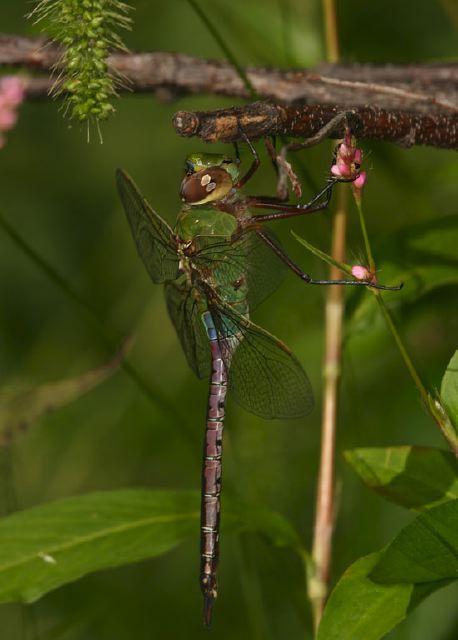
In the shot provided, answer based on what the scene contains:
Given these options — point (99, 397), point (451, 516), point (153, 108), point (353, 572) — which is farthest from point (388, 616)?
point (153, 108)

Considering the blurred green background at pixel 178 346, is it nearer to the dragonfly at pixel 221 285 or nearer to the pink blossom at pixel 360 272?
the dragonfly at pixel 221 285

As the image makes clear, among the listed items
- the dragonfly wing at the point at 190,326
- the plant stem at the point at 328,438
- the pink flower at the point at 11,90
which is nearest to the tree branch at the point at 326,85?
the pink flower at the point at 11,90

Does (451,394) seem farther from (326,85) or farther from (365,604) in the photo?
(326,85)

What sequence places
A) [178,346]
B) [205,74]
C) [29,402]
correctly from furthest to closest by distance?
[178,346]
[29,402]
[205,74]

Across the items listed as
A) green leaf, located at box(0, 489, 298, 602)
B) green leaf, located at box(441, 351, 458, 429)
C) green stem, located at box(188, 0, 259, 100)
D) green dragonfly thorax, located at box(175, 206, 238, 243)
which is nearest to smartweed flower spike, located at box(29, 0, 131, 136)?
green stem, located at box(188, 0, 259, 100)

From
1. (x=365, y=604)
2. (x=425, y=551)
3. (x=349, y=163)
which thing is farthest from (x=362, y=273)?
(x=365, y=604)

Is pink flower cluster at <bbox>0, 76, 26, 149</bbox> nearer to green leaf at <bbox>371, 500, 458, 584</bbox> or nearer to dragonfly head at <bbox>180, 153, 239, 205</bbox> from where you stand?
dragonfly head at <bbox>180, 153, 239, 205</bbox>
